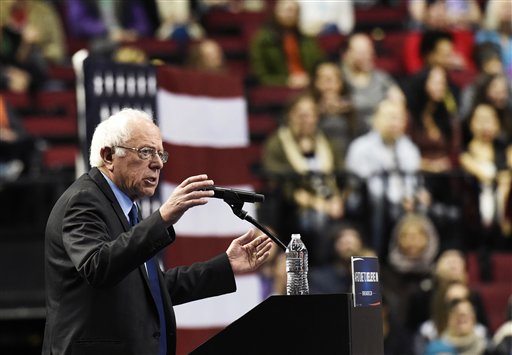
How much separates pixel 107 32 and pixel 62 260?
9552mm

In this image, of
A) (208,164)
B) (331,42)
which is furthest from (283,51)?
(208,164)

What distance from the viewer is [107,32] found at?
47.8ft

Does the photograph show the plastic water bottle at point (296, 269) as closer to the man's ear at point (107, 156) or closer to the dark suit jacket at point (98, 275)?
the dark suit jacket at point (98, 275)

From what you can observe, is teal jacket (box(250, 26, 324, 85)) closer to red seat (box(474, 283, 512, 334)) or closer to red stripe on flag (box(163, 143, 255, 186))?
red seat (box(474, 283, 512, 334))

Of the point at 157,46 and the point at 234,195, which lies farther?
the point at 157,46

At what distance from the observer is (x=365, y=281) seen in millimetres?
5348

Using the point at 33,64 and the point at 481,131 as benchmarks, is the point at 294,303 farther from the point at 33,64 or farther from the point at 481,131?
the point at 33,64

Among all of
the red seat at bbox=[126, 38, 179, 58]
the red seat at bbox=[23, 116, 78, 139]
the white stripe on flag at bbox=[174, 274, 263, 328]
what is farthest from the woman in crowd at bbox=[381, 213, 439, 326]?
the red seat at bbox=[126, 38, 179, 58]

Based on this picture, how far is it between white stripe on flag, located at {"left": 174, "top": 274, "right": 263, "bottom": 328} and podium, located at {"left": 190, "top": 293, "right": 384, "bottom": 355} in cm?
343

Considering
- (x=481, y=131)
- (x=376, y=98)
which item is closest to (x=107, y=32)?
(x=376, y=98)

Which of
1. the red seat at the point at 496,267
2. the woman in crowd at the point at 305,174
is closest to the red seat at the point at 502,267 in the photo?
the red seat at the point at 496,267

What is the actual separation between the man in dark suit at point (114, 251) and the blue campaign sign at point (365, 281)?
2.28 ft

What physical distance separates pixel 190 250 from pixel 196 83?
1.10 metres

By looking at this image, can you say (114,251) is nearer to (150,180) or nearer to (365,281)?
(150,180)
